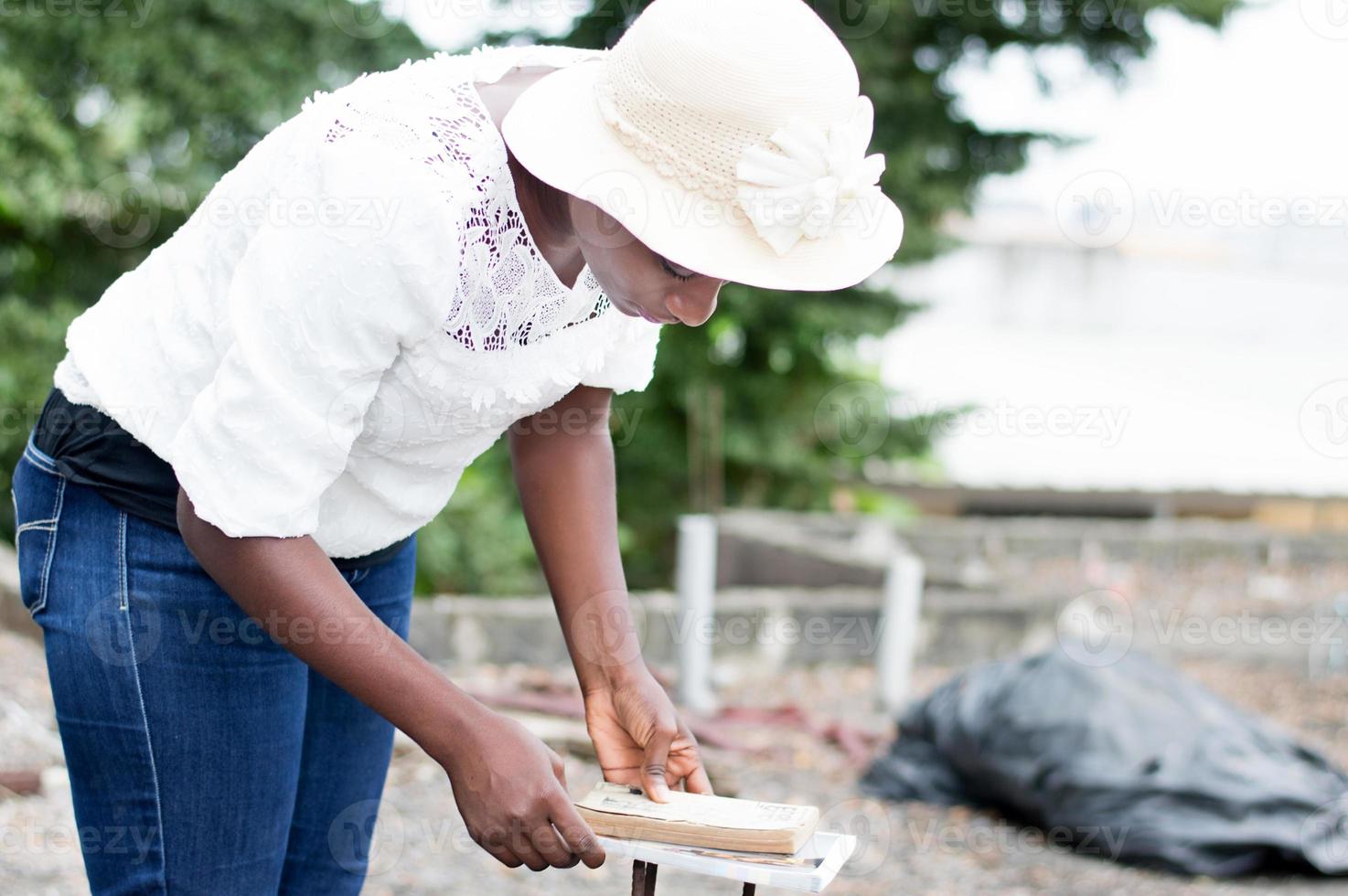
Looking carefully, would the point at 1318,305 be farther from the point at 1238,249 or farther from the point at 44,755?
the point at 44,755

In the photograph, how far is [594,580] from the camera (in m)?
1.95

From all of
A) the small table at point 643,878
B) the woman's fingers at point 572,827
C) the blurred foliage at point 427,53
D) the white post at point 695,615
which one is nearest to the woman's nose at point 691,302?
the woman's fingers at point 572,827

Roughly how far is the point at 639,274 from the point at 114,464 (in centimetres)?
67

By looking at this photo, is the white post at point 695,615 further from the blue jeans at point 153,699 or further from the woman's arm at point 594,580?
the blue jeans at point 153,699

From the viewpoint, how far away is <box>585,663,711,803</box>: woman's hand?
1.84m

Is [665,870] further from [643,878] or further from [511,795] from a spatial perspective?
[511,795]

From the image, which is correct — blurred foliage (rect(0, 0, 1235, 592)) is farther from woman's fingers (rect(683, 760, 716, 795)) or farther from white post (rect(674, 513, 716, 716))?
woman's fingers (rect(683, 760, 716, 795))

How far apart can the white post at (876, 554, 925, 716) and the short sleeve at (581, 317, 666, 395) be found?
13.9 feet

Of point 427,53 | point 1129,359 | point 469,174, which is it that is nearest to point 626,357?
point 469,174

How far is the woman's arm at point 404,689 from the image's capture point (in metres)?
1.42

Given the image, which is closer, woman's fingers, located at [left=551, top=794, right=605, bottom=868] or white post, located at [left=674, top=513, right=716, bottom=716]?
woman's fingers, located at [left=551, top=794, right=605, bottom=868]

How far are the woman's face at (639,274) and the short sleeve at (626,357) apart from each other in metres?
0.27

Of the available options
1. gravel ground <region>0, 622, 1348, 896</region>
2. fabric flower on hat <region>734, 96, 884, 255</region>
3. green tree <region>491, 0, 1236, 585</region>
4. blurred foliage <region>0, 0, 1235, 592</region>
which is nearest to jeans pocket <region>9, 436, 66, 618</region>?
fabric flower on hat <region>734, 96, 884, 255</region>

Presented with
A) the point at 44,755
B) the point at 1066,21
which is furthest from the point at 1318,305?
the point at 44,755
